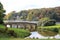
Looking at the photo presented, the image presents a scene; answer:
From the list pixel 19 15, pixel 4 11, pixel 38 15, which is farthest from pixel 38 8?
pixel 4 11

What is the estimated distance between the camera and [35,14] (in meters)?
3.08

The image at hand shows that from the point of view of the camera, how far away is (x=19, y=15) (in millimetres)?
3102

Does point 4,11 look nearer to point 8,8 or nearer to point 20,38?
point 8,8

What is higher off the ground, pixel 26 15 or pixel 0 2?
pixel 0 2

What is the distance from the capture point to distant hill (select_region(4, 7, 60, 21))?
10.1 feet

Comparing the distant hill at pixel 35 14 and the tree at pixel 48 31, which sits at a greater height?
the distant hill at pixel 35 14

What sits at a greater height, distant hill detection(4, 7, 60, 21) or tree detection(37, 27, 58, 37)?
distant hill detection(4, 7, 60, 21)

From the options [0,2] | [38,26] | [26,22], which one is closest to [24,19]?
[26,22]

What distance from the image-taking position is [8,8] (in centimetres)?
314

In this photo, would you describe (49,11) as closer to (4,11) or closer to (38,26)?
(38,26)

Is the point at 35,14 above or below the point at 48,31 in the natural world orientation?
above

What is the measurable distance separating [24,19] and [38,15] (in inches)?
9.0

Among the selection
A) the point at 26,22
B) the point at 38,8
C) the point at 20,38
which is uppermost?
the point at 38,8

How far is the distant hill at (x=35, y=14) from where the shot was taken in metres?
3.07
